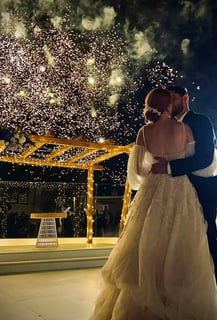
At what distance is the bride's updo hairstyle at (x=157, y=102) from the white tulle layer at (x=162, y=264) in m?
0.38

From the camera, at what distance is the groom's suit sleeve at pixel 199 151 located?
2.18 meters

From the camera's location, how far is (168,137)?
2.23 metres

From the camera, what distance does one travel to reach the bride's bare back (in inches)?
87.6

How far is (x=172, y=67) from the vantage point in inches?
387

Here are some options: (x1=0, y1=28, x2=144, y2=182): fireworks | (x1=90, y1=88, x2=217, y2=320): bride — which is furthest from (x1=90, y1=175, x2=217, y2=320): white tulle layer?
(x1=0, y1=28, x2=144, y2=182): fireworks

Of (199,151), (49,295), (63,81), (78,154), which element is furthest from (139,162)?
(63,81)

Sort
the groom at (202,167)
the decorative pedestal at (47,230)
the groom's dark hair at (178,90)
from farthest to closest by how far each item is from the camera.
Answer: the decorative pedestal at (47,230)
the groom's dark hair at (178,90)
the groom at (202,167)

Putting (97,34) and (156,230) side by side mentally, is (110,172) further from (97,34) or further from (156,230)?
(156,230)

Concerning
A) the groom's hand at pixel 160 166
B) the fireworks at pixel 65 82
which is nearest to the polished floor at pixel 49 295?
the groom's hand at pixel 160 166

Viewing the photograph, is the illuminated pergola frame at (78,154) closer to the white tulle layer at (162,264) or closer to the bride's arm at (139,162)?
the bride's arm at (139,162)

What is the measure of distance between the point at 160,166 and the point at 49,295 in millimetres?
1947

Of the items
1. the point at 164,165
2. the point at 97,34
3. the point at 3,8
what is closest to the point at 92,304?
the point at 164,165

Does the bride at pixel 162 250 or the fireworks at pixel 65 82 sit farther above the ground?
the fireworks at pixel 65 82

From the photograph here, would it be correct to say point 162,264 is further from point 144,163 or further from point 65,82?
point 65,82
